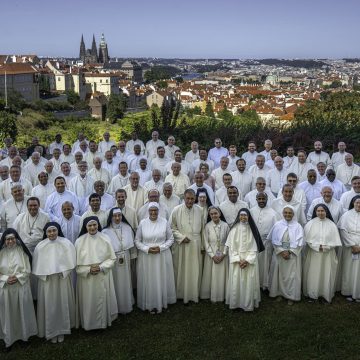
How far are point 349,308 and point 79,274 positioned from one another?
13.3 ft

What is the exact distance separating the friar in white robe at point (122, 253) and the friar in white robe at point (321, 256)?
270cm

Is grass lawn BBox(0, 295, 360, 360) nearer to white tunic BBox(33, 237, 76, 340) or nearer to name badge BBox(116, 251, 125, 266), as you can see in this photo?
white tunic BBox(33, 237, 76, 340)

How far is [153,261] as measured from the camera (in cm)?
686

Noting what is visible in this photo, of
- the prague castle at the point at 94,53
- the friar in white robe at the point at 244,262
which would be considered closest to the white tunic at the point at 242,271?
the friar in white robe at the point at 244,262

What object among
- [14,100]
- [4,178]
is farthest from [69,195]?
[14,100]

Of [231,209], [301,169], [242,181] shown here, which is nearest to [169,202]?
[231,209]

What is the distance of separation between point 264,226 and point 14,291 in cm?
382

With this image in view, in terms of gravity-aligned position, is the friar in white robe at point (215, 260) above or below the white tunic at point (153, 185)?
below

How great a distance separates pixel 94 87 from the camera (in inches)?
4050

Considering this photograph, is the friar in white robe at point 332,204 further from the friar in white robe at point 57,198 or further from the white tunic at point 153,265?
the friar in white robe at point 57,198

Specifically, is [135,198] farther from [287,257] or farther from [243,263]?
[287,257]

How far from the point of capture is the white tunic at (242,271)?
673 cm

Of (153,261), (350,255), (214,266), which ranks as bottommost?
(214,266)

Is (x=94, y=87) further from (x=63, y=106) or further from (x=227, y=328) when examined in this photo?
(x=227, y=328)
